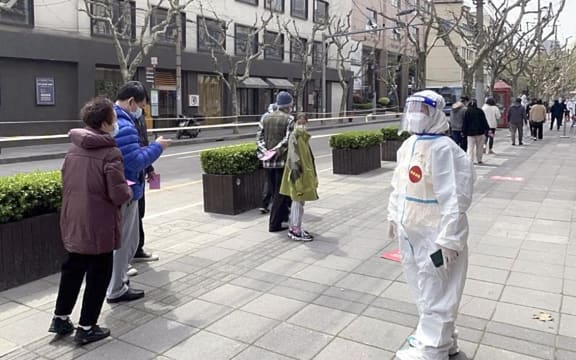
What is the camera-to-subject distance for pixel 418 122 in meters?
3.52

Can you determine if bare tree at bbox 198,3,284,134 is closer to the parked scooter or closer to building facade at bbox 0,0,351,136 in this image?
building facade at bbox 0,0,351,136

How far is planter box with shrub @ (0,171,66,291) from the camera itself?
191 inches

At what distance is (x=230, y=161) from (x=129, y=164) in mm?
3455

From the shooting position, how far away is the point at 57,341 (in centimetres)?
392

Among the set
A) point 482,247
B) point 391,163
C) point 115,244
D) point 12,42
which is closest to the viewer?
point 115,244

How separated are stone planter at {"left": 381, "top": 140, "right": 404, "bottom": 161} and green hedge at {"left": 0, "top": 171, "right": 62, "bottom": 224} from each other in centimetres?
1008

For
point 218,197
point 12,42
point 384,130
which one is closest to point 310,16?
point 12,42

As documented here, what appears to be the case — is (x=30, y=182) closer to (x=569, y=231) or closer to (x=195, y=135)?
(x=569, y=231)

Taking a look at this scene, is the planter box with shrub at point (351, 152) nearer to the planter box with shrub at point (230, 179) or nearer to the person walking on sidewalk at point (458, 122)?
the person walking on sidewalk at point (458, 122)

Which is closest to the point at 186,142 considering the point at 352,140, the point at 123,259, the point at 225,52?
the point at 225,52

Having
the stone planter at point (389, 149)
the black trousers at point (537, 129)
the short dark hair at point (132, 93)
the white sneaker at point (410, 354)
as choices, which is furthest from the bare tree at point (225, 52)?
the white sneaker at point (410, 354)

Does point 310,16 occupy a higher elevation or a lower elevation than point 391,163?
higher

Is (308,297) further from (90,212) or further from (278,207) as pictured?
(278,207)

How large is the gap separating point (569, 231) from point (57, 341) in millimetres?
6180
